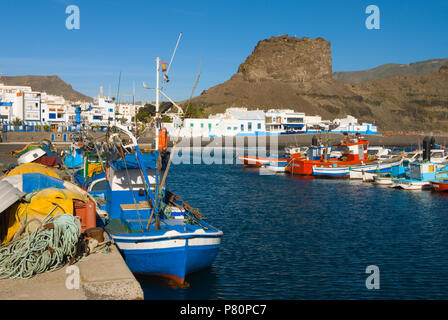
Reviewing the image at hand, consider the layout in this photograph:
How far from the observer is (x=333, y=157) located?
5034cm

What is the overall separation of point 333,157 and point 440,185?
16587 millimetres

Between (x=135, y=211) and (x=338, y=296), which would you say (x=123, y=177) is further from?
(x=338, y=296)

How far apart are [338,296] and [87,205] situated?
26.0ft

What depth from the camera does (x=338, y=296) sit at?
45.3 feet

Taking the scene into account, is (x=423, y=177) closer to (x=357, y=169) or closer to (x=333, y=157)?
(x=357, y=169)

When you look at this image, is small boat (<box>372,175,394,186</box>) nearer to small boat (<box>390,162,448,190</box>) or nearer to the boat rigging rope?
small boat (<box>390,162,448,190</box>)

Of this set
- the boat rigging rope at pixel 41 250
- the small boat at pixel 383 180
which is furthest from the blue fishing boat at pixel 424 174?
the boat rigging rope at pixel 41 250

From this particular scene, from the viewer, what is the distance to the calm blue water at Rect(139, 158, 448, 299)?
14250mm

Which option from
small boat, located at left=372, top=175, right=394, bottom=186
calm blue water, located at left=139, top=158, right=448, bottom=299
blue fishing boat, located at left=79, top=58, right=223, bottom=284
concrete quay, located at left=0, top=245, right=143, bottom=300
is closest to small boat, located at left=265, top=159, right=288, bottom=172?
small boat, located at left=372, top=175, right=394, bottom=186

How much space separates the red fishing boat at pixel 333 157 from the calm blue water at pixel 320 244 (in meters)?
9.52

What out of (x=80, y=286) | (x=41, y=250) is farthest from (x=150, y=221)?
(x=80, y=286)

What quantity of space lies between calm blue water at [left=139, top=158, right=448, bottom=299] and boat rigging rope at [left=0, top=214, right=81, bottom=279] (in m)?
3.09

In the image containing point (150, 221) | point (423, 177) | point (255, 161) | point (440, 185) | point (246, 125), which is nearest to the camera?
point (150, 221)
